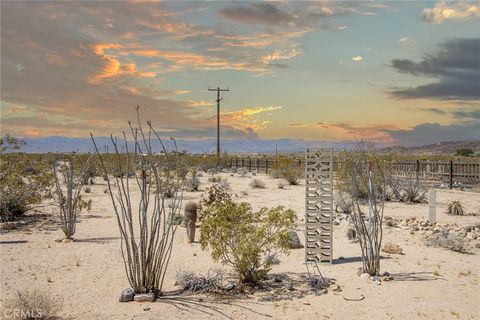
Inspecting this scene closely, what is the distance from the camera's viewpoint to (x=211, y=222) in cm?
830

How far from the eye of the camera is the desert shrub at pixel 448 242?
1141 centimetres

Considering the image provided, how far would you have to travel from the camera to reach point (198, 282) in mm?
8141

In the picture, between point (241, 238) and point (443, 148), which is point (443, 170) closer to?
point (241, 238)

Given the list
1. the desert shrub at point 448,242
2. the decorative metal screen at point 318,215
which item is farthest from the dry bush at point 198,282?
the desert shrub at point 448,242

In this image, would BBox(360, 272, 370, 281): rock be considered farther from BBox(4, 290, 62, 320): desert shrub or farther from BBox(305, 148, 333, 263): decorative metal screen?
BBox(4, 290, 62, 320): desert shrub

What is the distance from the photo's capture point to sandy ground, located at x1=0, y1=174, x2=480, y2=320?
712 cm

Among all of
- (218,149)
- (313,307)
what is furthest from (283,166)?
(313,307)

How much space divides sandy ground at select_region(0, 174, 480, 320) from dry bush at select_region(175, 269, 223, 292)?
0.25 m

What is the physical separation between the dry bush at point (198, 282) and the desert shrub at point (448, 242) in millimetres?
6420

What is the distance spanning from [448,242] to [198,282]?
22.6 ft

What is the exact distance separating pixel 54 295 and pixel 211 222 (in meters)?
3.00

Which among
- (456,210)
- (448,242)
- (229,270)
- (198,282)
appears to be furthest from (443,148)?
(198,282)

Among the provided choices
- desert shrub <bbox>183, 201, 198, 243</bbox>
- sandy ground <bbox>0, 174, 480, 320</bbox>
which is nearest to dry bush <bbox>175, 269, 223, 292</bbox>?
sandy ground <bbox>0, 174, 480, 320</bbox>

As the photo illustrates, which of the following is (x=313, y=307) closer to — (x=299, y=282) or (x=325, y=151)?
(x=299, y=282)
